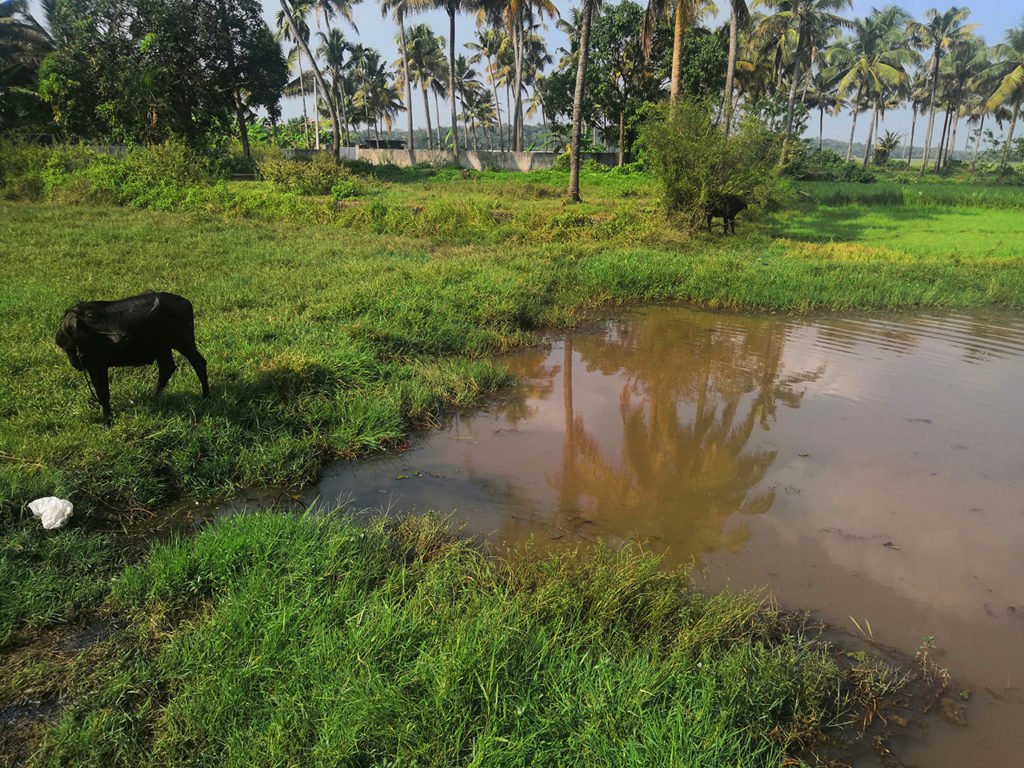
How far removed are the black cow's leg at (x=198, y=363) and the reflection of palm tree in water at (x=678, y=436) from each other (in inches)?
109

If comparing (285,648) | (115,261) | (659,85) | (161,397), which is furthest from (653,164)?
(659,85)

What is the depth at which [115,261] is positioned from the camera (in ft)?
29.8

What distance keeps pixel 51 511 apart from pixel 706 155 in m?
13.2

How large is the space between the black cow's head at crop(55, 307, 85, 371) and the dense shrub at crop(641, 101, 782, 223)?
12440 millimetres

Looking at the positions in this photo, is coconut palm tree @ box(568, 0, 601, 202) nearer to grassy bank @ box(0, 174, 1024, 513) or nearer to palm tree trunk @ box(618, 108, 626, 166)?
grassy bank @ box(0, 174, 1024, 513)

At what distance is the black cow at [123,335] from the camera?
389cm

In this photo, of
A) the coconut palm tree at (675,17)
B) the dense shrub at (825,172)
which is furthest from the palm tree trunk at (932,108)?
the coconut palm tree at (675,17)

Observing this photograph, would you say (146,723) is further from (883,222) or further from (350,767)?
(883,222)

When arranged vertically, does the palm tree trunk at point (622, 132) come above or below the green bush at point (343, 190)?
above

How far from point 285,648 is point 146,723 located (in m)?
0.53

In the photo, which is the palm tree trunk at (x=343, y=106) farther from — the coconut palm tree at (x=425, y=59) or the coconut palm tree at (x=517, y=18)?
the coconut palm tree at (x=517, y=18)

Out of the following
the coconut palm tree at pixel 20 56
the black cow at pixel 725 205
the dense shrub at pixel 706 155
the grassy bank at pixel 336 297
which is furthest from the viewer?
the coconut palm tree at pixel 20 56

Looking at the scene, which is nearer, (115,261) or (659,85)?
(115,261)

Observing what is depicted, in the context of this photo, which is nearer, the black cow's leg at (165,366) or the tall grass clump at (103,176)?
the black cow's leg at (165,366)
